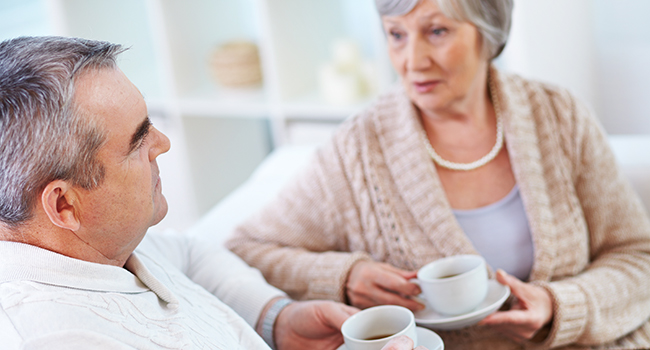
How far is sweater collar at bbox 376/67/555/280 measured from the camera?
131cm

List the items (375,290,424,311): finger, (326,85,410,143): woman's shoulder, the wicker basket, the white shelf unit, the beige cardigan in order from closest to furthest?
1. (375,290,424,311): finger
2. the beige cardigan
3. (326,85,410,143): woman's shoulder
4. the white shelf unit
5. the wicker basket

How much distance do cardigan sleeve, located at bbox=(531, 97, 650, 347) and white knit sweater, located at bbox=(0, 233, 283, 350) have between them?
26.8 inches

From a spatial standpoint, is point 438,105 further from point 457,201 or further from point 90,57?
point 90,57

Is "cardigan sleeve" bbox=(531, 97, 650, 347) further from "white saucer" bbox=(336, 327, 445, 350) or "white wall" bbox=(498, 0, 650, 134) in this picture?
"white wall" bbox=(498, 0, 650, 134)

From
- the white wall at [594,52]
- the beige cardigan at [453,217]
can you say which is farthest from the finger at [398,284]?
the white wall at [594,52]

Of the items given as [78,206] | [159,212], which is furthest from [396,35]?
[78,206]

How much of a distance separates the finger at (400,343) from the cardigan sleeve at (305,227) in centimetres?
42

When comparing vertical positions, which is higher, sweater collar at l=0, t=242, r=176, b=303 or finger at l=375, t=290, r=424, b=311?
sweater collar at l=0, t=242, r=176, b=303

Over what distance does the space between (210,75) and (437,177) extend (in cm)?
182

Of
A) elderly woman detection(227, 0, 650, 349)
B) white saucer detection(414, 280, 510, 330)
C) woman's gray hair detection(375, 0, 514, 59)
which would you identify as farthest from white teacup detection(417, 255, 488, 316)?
woman's gray hair detection(375, 0, 514, 59)

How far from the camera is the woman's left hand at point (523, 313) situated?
1.17 metres

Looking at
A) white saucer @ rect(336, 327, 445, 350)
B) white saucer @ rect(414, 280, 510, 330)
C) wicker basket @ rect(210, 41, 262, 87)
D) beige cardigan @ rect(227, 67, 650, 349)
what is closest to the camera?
white saucer @ rect(336, 327, 445, 350)

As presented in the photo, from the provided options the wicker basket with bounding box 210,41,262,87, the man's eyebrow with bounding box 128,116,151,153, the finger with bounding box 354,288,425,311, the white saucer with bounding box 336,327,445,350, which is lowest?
the finger with bounding box 354,288,425,311

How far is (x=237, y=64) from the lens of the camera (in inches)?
106
